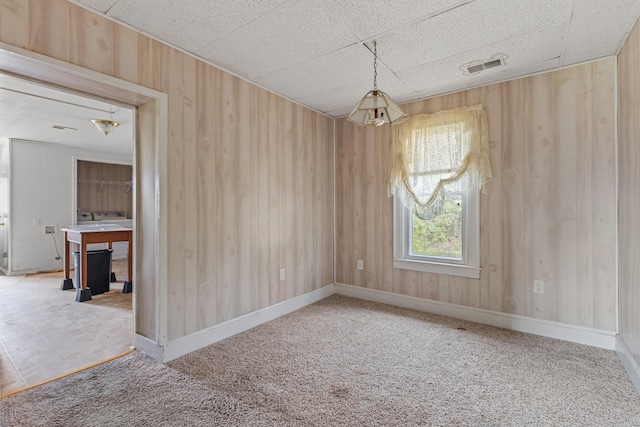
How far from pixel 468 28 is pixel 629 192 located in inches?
64.1

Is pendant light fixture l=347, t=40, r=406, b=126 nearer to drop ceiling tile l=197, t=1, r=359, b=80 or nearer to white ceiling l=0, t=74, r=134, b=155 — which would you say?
drop ceiling tile l=197, t=1, r=359, b=80

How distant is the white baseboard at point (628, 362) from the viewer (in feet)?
6.32

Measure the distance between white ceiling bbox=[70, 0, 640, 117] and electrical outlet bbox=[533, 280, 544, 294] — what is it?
1.92m

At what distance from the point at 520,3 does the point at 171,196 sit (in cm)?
270

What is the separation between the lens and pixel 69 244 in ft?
14.9

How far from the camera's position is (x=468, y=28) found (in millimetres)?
2111

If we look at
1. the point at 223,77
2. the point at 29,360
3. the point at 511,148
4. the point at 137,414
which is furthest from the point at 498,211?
the point at 29,360

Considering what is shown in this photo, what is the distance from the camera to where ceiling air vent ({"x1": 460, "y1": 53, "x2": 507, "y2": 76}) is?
2.51 m

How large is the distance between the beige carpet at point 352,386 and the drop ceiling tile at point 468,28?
7.93 ft

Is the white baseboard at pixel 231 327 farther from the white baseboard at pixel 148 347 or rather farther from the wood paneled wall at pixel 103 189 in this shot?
the wood paneled wall at pixel 103 189

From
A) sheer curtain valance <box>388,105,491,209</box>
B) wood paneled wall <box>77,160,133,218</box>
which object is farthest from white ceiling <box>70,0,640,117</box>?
wood paneled wall <box>77,160,133,218</box>

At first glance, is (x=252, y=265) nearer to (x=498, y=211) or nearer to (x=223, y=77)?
(x=223, y=77)

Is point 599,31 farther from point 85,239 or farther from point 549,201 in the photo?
point 85,239

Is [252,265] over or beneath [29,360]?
over
